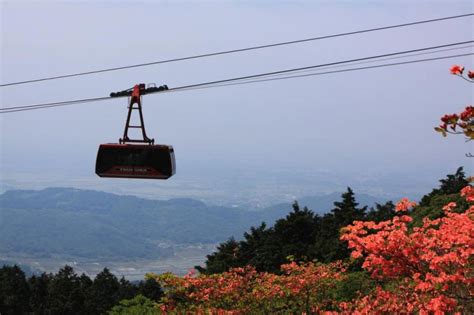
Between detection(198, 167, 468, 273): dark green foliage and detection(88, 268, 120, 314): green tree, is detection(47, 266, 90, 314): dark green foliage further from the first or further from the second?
detection(198, 167, 468, 273): dark green foliage

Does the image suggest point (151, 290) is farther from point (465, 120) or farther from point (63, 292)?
point (465, 120)

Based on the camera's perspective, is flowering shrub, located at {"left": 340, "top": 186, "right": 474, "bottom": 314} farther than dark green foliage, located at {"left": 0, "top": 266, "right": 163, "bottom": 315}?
No

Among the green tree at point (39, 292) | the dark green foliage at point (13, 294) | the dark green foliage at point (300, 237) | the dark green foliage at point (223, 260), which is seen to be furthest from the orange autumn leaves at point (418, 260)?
the dark green foliage at point (13, 294)

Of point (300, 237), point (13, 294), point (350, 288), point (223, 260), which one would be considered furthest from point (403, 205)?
point (13, 294)

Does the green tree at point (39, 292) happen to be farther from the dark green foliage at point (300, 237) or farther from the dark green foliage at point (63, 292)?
the dark green foliage at point (300, 237)

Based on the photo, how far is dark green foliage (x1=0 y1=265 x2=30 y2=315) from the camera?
138ft

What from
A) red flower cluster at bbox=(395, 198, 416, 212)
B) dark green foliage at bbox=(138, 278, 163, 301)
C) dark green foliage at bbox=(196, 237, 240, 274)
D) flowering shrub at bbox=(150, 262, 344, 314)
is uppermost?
dark green foliage at bbox=(196, 237, 240, 274)

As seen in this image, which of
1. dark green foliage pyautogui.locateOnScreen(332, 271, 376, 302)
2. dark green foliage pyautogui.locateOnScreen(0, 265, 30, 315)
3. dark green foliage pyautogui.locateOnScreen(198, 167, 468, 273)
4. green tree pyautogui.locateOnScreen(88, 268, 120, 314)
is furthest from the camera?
dark green foliage pyautogui.locateOnScreen(0, 265, 30, 315)

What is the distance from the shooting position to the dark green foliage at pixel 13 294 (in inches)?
1654

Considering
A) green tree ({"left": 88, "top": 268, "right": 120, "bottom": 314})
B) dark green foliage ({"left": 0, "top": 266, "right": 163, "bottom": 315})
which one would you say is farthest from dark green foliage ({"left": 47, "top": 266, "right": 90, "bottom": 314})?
green tree ({"left": 88, "top": 268, "right": 120, "bottom": 314})

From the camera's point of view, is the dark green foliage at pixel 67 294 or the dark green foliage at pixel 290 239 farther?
the dark green foliage at pixel 67 294

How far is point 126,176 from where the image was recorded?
14.4 metres

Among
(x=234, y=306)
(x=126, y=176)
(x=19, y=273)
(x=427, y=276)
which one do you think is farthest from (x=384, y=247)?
(x=19, y=273)

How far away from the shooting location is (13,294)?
42281 mm
